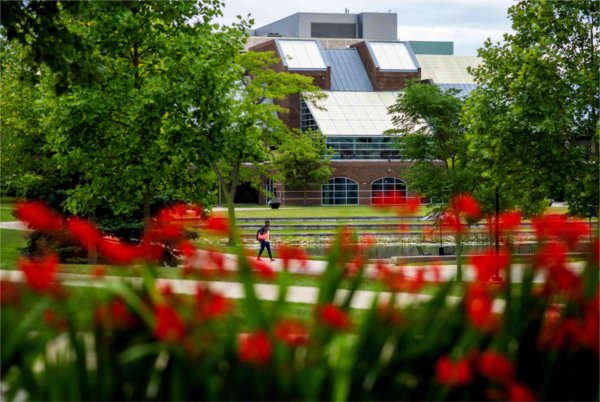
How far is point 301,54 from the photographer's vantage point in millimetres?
81125

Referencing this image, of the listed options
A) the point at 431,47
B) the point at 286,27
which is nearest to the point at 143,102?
the point at 431,47

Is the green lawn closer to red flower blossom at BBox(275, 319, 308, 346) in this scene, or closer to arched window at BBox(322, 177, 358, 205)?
red flower blossom at BBox(275, 319, 308, 346)

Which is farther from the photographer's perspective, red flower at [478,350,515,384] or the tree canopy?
the tree canopy

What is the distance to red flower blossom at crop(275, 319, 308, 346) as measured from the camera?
400 cm

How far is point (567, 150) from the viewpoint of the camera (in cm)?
2033

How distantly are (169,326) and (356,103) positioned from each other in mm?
70843

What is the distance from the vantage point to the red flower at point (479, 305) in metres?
4.00

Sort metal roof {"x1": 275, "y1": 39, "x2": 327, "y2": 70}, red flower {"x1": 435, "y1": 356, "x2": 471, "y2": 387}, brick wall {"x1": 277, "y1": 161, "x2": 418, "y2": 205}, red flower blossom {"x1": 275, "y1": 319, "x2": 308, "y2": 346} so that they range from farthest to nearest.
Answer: metal roof {"x1": 275, "y1": 39, "x2": 327, "y2": 70}, brick wall {"x1": 277, "y1": 161, "x2": 418, "y2": 205}, red flower blossom {"x1": 275, "y1": 319, "x2": 308, "y2": 346}, red flower {"x1": 435, "y1": 356, "x2": 471, "y2": 387}

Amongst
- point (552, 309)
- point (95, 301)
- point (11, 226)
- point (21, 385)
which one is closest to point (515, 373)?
point (552, 309)

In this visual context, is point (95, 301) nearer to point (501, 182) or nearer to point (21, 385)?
point (21, 385)

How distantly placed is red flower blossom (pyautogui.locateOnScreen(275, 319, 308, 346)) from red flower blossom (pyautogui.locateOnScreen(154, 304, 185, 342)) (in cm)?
42

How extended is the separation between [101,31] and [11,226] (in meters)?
17.2

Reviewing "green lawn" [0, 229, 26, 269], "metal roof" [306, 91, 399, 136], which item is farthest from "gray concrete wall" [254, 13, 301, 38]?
"green lawn" [0, 229, 26, 269]

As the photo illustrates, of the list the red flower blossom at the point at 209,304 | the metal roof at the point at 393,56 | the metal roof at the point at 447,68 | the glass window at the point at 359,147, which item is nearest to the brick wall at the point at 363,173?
the glass window at the point at 359,147
